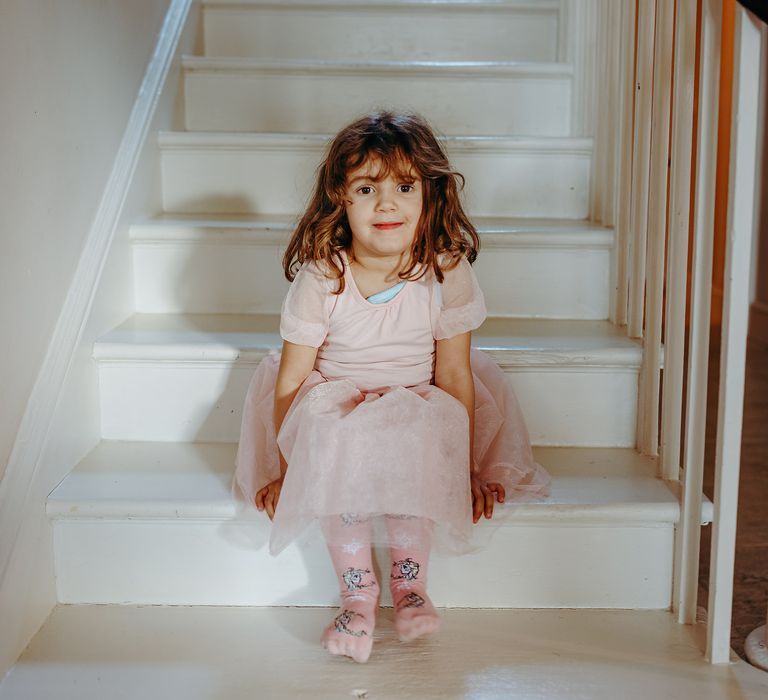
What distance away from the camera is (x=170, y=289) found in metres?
1.88

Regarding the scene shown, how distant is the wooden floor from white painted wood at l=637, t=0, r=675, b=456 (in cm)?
26

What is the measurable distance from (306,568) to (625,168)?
0.97m

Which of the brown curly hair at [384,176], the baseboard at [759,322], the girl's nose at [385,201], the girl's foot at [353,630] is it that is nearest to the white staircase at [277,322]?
the girl's foot at [353,630]

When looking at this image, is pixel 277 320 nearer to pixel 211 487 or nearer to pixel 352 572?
pixel 211 487

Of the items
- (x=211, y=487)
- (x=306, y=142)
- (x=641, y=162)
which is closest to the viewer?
(x=211, y=487)

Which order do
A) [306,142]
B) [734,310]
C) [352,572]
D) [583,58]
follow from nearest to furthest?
[734,310] → [352,572] → [306,142] → [583,58]

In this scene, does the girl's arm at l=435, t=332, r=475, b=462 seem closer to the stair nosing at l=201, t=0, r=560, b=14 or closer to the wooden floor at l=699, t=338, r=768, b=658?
the wooden floor at l=699, t=338, r=768, b=658

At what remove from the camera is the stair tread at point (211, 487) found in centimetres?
138

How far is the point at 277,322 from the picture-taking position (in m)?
1.82

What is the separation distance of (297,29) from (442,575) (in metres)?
1.66

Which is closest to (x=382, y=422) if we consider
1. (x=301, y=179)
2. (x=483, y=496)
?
(x=483, y=496)

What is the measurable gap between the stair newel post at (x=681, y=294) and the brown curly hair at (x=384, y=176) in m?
0.30

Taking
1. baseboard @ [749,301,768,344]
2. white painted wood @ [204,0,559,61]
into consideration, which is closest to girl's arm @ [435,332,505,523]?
white painted wood @ [204,0,559,61]

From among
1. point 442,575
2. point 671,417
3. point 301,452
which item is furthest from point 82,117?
point 671,417
